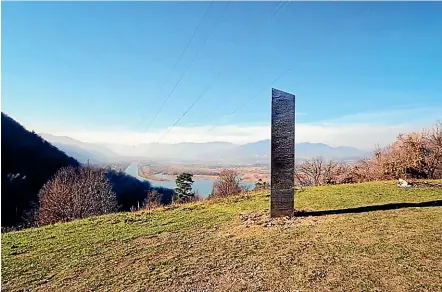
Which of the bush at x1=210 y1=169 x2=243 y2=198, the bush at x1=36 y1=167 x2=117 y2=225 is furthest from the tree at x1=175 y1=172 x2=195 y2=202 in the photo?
the bush at x1=36 y1=167 x2=117 y2=225

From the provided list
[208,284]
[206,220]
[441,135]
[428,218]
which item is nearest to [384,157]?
[441,135]

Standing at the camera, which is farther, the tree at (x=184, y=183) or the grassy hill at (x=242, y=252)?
the tree at (x=184, y=183)

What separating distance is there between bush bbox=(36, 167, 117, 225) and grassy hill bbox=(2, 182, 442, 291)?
54.1 feet

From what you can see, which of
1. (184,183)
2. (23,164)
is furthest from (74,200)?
(23,164)

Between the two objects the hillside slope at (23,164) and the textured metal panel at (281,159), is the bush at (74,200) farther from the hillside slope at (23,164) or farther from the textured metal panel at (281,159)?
the textured metal panel at (281,159)

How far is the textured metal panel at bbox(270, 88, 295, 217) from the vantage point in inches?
290

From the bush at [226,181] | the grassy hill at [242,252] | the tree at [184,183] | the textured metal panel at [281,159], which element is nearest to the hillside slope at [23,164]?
the tree at [184,183]

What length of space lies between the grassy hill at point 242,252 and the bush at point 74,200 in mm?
16479

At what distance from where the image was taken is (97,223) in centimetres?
859

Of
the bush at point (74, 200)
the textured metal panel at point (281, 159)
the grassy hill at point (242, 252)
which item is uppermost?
the textured metal panel at point (281, 159)

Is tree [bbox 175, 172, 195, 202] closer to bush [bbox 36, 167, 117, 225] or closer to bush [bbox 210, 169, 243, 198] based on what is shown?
bush [bbox 210, 169, 243, 198]

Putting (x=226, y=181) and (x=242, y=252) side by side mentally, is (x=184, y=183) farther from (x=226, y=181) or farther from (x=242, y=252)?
(x=242, y=252)

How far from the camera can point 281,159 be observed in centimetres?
738

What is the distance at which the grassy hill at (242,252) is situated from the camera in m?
4.18
